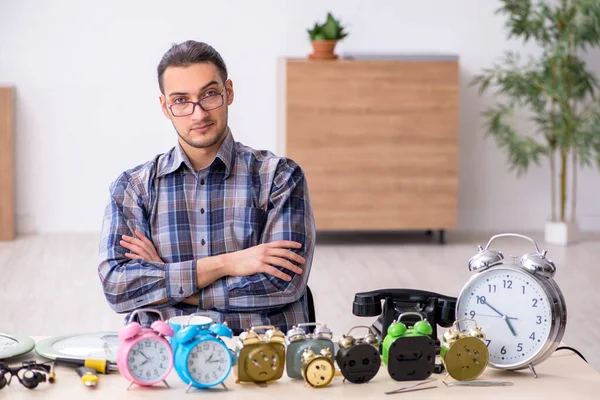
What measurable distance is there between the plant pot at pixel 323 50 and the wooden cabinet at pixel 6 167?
77.6 inches

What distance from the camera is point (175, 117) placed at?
2.51 metres

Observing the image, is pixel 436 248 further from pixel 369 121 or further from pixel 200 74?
pixel 200 74

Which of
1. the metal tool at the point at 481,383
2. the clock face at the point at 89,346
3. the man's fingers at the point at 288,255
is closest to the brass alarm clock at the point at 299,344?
the metal tool at the point at 481,383

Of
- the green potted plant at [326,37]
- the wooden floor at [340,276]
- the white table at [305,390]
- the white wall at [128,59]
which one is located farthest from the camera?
the white wall at [128,59]

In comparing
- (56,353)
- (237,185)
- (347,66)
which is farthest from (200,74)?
(347,66)

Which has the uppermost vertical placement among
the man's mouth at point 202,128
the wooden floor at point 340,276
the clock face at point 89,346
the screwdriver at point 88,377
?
the man's mouth at point 202,128

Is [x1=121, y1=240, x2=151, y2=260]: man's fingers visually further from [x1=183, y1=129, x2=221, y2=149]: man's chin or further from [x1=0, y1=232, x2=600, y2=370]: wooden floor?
[x1=0, y1=232, x2=600, y2=370]: wooden floor

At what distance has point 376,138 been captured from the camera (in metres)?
6.20

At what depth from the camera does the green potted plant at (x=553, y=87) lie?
20.2 feet

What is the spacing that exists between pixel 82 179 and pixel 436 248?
239 cm

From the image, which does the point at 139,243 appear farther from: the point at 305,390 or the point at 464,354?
the point at 464,354

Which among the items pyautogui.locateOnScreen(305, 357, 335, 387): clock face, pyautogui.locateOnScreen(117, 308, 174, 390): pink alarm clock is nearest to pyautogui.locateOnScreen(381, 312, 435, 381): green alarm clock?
pyautogui.locateOnScreen(305, 357, 335, 387): clock face

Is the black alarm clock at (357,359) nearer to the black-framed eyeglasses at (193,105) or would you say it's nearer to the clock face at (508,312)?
the clock face at (508,312)

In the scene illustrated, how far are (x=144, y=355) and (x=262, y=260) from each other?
30.4 inches
